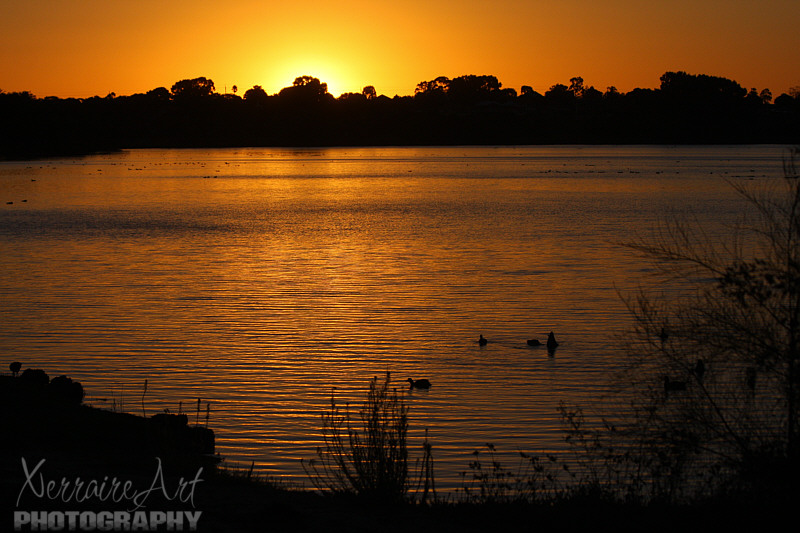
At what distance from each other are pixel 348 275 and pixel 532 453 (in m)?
16.5

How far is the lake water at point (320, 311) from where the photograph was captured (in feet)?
44.8

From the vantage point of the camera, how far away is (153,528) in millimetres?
6898

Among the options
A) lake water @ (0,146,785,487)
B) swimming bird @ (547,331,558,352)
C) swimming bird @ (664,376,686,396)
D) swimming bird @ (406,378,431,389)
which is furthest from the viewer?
swimming bird @ (547,331,558,352)

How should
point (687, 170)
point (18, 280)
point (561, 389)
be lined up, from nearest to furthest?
point (561, 389)
point (18, 280)
point (687, 170)

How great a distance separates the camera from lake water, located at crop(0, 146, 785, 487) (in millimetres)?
13641

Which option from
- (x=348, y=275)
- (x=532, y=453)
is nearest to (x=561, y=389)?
(x=532, y=453)

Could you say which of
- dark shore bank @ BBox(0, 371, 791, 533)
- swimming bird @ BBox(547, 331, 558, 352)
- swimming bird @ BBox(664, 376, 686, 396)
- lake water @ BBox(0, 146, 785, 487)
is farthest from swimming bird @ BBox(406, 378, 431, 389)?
swimming bird @ BBox(664, 376, 686, 396)

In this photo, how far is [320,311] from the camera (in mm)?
21453

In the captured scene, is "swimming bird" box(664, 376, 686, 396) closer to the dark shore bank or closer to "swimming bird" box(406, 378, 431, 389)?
the dark shore bank

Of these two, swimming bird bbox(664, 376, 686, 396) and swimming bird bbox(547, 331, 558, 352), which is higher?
swimming bird bbox(664, 376, 686, 396)

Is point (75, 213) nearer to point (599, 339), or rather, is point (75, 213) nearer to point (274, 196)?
point (274, 196)

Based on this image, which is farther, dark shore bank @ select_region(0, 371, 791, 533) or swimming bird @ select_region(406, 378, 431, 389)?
swimming bird @ select_region(406, 378, 431, 389)

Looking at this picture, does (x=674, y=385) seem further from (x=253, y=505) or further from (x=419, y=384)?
(x=419, y=384)

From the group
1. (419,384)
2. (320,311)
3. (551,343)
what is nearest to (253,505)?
(419,384)
